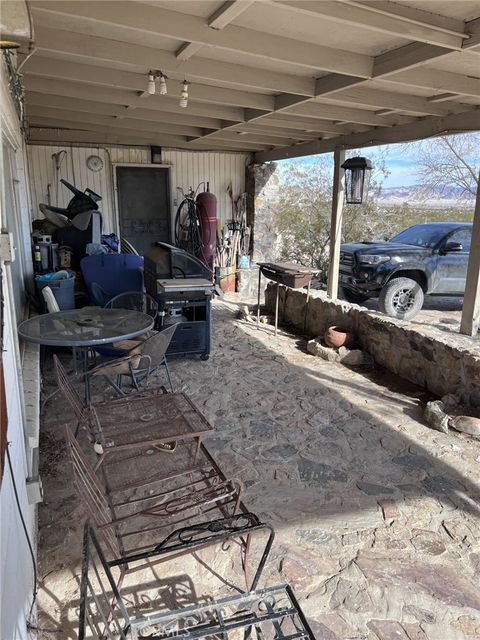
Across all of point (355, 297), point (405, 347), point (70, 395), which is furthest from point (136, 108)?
point (355, 297)

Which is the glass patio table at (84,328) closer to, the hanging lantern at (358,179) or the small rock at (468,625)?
the small rock at (468,625)

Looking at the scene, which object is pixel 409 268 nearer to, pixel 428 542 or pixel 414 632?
pixel 428 542

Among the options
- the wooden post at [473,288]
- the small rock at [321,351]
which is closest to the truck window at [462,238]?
the wooden post at [473,288]

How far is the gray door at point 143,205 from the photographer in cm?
770

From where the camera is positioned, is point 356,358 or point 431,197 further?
point 431,197

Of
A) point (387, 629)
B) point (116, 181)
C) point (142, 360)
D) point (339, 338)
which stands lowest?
point (387, 629)

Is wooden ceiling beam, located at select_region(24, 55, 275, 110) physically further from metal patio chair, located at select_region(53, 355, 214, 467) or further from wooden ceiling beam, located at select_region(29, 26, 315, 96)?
metal patio chair, located at select_region(53, 355, 214, 467)

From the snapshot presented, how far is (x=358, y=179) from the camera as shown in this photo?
17.2 ft

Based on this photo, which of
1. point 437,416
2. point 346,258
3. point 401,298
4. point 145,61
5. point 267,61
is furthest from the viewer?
point 346,258

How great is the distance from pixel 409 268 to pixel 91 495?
19.4ft

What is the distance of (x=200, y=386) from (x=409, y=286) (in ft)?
12.4

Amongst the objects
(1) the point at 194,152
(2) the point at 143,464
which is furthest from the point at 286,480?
(1) the point at 194,152

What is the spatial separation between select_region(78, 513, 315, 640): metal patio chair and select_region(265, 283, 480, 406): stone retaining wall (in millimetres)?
2550

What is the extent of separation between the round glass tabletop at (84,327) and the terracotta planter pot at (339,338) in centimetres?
229
